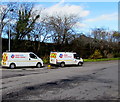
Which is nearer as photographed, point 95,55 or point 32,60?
point 32,60

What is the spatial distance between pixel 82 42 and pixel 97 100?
27571 mm

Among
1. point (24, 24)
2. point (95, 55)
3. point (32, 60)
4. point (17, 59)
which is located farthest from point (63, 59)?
point (95, 55)

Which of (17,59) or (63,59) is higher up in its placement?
(17,59)

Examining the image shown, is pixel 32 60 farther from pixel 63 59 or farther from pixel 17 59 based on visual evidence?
pixel 63 59

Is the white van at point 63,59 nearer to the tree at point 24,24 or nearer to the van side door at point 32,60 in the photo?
the van side door at point 32,60

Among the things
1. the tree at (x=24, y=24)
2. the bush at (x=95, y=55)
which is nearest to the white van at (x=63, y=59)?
the tree at (x=24, y=24)

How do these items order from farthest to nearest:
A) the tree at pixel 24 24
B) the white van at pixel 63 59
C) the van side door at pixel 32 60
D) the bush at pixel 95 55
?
the bush at pixel 95 55 < the tree at pixel 24 24 < the white van at pixel 63 59 < the van side door at pixel 32 60

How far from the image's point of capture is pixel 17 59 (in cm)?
1823

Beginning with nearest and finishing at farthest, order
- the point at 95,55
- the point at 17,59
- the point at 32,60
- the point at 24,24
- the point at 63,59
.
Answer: the point at 17,59
the point at 32,60
the point at 63,59
the point at 24,24
the point at 95,55

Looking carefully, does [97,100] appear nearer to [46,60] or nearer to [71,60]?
[71,60]

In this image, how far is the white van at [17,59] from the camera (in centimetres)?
1788

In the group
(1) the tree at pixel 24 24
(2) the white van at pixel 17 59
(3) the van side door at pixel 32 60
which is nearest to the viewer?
(2) the white van at pixel 17 59

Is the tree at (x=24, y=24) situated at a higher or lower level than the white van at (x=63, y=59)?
higher

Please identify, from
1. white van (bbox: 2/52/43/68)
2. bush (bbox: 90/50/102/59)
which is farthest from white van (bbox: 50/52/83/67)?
bush (bbox: 90/50/102/59)
